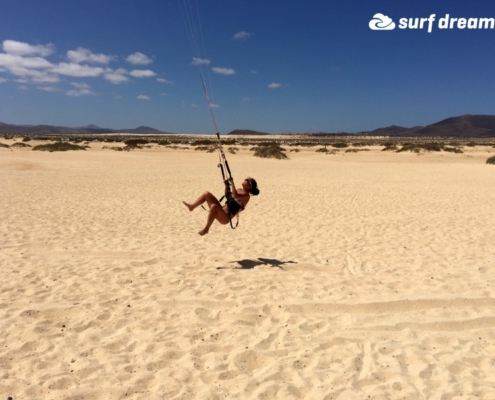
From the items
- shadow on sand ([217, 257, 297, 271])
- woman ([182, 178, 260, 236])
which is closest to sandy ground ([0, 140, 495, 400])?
shadow on sand ([217, 257, 297, 271])

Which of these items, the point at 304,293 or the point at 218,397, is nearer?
the point at 218,397

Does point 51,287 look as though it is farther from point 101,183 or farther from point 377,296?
point 101,183

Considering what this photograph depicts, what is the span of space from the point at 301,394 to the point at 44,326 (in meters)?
3.04

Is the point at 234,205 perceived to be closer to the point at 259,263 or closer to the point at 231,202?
the point at 231,202

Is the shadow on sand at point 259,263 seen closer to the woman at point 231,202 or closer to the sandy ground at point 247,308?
the sandy ground at point 247,308

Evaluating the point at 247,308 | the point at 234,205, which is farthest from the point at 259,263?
the point at 247,308

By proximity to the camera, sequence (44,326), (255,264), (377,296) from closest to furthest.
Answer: (44,326)
(377,296)
(255,264)

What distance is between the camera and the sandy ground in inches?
143

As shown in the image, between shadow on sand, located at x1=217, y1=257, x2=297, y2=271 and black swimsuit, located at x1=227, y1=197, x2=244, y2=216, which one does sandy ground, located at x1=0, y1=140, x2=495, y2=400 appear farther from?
black swimsuit, located at x1=227, y1=197, x2=244, y2=216

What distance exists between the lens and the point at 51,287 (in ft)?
18.5

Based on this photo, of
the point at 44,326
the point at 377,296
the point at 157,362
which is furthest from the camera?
the point at 377,296

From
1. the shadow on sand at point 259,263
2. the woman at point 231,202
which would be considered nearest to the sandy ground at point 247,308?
the shadow on sand at point 259,263

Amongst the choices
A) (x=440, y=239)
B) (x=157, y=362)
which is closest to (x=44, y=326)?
(x=157, y=362)

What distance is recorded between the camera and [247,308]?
511cm
